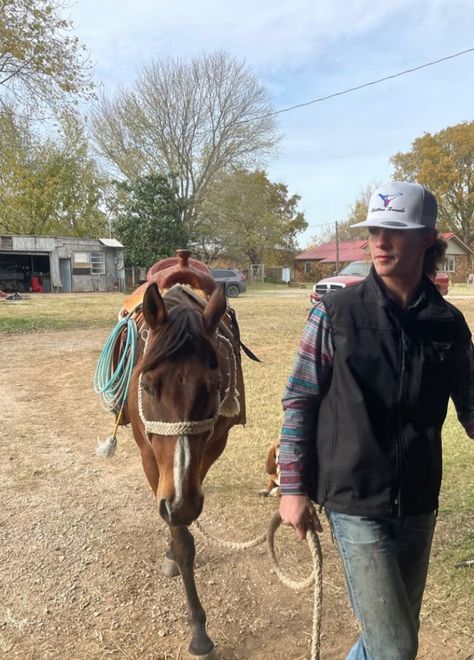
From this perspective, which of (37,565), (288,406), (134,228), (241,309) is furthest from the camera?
(134,228)

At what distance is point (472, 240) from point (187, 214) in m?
26.8

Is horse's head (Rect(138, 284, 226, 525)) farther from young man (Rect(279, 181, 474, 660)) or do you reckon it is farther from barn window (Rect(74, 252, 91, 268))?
barn window (Rect(74, 252, 91, 268))

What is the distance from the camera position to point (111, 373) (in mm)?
2916

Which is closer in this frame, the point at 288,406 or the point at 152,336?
the point at 288,406

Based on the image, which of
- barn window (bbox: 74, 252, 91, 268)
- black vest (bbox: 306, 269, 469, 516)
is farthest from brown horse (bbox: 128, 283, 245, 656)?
barn window (bbox: 74, 252, 91, 268)

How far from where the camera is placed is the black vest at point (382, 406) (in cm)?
140

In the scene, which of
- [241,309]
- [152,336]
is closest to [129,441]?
[152,336]

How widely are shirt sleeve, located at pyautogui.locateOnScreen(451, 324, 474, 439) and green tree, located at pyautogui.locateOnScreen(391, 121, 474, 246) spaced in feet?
135

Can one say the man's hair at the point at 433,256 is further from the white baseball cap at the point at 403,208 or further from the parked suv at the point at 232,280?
the parked suv at the point at 232,280

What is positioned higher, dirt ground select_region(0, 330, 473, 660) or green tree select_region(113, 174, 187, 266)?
green tree select_region(113, 174, 187, 266)

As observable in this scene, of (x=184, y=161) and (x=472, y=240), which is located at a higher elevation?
(x=184, y=161)

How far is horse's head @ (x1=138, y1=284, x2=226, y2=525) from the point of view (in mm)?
1668

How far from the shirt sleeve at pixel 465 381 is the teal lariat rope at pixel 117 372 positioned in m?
1.54

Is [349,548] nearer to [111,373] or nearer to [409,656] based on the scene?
[409,656]
